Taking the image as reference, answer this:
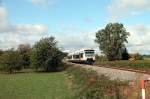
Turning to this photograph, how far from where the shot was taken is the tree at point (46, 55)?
66.8 meters

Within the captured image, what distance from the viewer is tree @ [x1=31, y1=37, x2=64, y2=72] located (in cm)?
6675

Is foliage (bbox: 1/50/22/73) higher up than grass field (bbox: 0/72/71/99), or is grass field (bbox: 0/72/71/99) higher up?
foliage (bbox: 1/50/22/73)

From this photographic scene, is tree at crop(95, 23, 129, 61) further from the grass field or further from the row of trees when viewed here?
the grass field

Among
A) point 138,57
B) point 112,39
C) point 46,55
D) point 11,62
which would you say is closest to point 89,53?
point 46,55

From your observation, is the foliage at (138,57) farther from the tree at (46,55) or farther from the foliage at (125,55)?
the tree at (46,55)

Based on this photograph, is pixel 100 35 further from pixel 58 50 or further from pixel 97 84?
pixel 97 84

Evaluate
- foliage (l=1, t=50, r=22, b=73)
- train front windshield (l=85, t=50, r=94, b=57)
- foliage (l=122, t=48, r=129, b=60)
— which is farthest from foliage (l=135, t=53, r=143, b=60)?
foliage (l=1, t=50, r=22, b=73)

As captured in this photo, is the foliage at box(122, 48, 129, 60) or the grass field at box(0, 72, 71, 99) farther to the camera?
the foliage at box(122, 48, 129, 60)

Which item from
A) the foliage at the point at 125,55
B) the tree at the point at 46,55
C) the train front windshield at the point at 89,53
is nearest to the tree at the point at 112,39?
the foliage at the point at 125,55

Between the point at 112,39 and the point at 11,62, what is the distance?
154 feet

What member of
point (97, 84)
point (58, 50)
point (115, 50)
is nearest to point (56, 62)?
point (58, 50)

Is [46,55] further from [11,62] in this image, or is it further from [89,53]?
[89,53]

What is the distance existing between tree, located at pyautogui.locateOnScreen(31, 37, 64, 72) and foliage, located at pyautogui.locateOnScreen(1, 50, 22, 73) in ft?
9.87

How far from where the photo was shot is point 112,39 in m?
108
